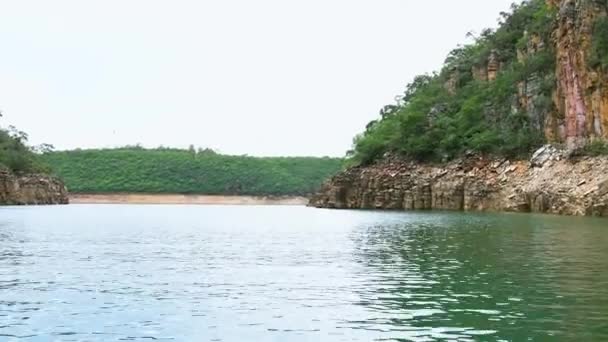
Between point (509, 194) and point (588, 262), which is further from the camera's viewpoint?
point (509, 194)

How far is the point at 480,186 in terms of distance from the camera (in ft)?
322

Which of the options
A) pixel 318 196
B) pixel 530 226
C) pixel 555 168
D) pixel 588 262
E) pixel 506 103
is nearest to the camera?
pixel 588 262

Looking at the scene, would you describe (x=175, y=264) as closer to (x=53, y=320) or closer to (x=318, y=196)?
(x=53, y=320)

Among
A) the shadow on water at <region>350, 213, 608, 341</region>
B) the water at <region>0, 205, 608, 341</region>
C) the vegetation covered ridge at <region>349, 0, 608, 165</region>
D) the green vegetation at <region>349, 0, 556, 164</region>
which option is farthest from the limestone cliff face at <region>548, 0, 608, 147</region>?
the water at <region>0, 205, 608, 341</region>

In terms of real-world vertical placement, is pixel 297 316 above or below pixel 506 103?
below

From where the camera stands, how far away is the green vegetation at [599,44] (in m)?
81.7

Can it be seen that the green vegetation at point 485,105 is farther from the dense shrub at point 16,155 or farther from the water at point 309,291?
the dense shrub at point 16,155

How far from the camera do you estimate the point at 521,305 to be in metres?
20.6

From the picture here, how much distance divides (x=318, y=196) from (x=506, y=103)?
43.7m

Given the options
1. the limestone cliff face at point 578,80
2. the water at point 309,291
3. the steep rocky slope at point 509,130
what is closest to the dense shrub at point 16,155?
the steep rocky slope at point 509,130

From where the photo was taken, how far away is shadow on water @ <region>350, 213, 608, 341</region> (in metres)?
17.7

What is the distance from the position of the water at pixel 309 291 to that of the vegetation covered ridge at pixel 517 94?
4542cm

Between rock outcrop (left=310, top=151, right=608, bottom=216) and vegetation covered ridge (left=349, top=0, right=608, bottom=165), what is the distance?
2444mm

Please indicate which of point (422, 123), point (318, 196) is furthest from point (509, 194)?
point (318, 196)
